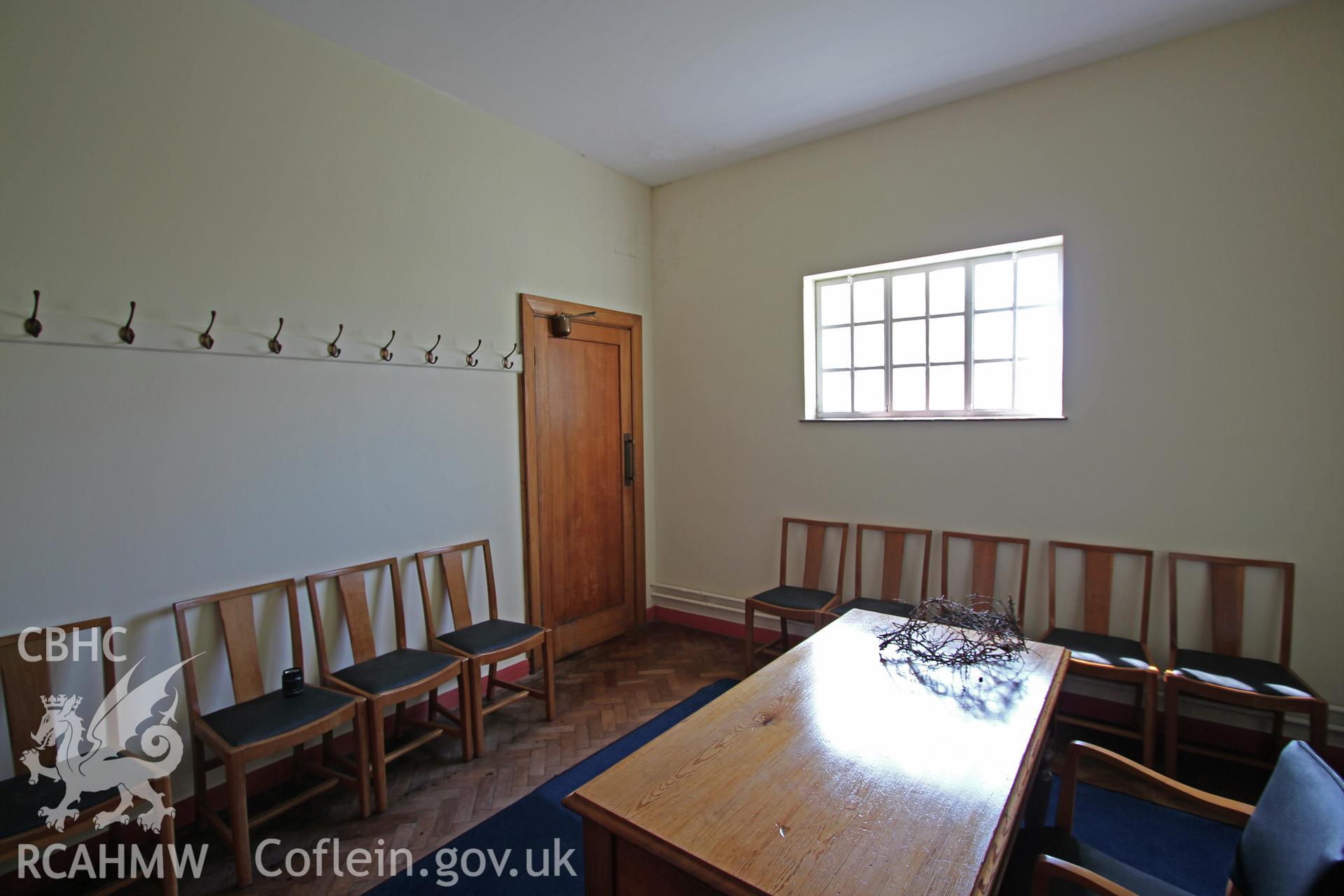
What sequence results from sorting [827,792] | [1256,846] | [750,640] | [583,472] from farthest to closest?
[583,472], [750,640], [827,792], [1256,846]

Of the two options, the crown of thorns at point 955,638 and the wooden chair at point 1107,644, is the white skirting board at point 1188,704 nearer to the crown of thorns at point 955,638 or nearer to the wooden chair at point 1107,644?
the wooden chair at point 1107,644

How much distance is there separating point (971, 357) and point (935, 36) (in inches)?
60.1

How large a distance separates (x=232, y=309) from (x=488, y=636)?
1742mm

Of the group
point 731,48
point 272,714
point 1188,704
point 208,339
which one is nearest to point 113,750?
point 272,714

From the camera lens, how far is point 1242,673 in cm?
249

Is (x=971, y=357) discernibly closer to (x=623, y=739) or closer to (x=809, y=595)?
(x=809, y=595)

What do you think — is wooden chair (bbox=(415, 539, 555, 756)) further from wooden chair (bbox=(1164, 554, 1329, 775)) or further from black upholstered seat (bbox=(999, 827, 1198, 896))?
wooden chair (bbox=(1164, 554, 1329, 775))

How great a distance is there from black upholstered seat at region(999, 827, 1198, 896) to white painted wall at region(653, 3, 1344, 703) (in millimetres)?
1887

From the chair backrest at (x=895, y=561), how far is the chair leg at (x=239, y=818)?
288cm

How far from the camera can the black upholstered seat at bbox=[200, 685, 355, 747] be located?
2.12 m

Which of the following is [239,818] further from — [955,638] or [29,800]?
[955,638]

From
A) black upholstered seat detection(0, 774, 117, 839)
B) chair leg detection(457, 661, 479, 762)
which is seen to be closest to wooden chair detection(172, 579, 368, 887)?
black upholstered seat detection(0, 774, 117, 839)

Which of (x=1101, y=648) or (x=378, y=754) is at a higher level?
(x=1101, y=648)
